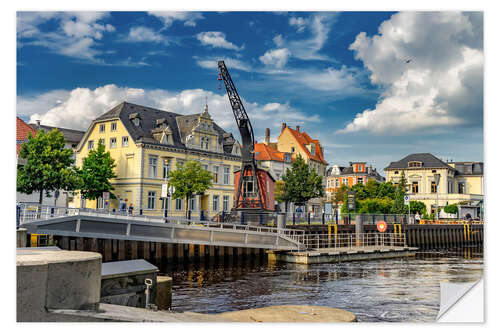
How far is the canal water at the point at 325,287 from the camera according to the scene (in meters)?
10.3

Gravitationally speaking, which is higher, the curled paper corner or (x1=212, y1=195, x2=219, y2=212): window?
(x1=212, y1=195, x2=219, y2=212): window

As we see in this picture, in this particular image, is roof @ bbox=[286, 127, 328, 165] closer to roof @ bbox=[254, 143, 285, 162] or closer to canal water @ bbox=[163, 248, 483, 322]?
roof @ bbox=[254, 143, 285, 162]

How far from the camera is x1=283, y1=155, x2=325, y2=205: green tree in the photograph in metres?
43.2

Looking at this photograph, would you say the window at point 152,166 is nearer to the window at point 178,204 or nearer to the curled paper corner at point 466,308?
the window at point 178,204

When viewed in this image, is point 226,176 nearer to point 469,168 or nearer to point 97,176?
point 97,176

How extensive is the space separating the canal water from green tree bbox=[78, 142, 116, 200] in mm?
8064

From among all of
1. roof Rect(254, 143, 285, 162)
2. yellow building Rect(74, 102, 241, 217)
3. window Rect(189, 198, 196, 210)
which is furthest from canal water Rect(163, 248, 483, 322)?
roof Rect(254, 143, 285, 162)

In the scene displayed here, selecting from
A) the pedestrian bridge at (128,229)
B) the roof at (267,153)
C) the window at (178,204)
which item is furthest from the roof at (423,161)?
the roof at (267,153)

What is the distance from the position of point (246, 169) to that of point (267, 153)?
28.7 m

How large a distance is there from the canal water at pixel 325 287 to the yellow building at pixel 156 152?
675 cm

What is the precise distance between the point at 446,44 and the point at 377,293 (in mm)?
6523

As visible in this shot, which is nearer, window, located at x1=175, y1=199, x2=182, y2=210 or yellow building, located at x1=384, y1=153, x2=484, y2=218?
yellow building, located at x1=384, y1=153, x2=484, y2=218
